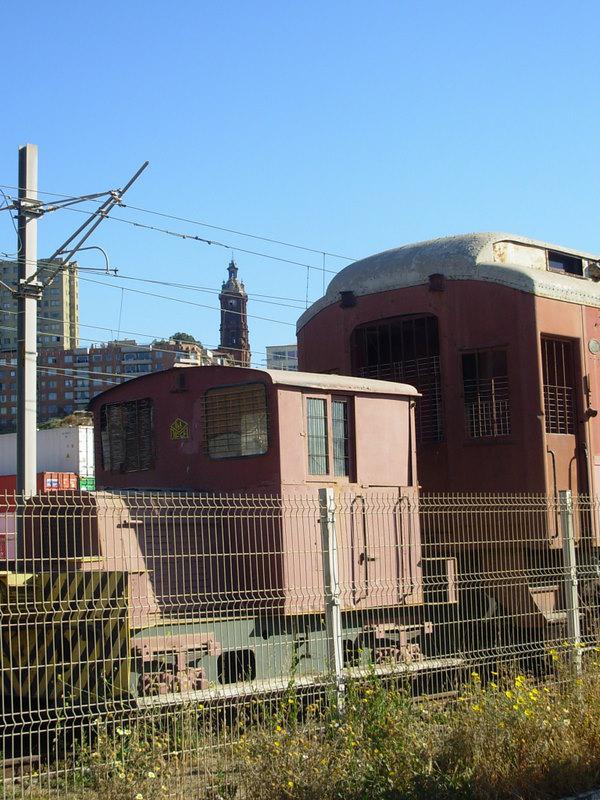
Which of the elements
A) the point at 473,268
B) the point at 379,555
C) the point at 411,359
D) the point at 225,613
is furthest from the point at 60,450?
the point at 225,613

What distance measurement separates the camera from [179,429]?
11.1 m

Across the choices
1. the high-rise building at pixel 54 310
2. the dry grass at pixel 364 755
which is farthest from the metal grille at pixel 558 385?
the high-rise building at pixel 54 310

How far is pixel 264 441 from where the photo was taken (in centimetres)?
1038

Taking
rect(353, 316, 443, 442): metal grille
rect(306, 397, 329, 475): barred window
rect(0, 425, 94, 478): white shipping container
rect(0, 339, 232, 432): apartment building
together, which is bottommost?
rect(306, 397, 329, 475): barred window

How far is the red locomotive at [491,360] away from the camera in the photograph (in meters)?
12.7

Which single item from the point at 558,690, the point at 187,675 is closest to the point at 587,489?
the point at 558,690

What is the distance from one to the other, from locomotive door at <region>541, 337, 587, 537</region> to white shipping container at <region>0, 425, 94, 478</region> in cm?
3785

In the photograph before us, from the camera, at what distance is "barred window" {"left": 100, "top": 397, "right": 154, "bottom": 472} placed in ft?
37.8

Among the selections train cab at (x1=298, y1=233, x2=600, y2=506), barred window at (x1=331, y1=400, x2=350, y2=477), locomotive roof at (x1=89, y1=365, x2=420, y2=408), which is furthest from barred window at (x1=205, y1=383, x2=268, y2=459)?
train cab at (x1=298, y1=233, x2=600, y2=506)

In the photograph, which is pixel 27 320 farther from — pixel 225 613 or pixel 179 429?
pixel 225 613

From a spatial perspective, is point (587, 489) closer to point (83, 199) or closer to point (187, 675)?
point (187, 675)

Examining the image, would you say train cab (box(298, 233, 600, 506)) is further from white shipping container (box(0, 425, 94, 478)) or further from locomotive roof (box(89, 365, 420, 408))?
white shipping container (box(0, 425, 94, 478))

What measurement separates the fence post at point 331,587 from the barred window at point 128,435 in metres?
3.44

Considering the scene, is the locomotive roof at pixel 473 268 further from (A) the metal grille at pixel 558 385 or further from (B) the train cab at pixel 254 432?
(B) the train cab at pixel 254 432
